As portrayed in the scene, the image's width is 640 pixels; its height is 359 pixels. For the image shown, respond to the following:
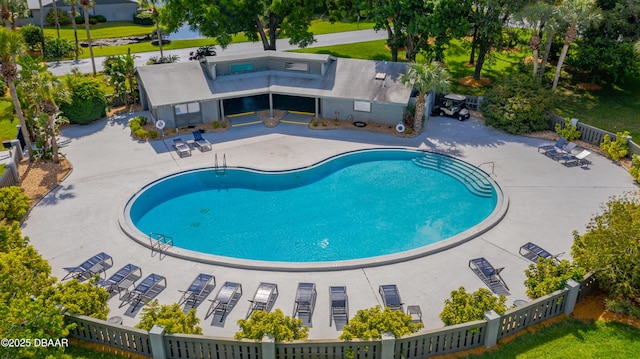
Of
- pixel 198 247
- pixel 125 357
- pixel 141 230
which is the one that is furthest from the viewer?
pixel 141 230

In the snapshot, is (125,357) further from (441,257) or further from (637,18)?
(637,18)

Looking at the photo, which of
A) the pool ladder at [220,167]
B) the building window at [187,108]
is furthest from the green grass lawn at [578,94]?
the pool ladder at [220,167]

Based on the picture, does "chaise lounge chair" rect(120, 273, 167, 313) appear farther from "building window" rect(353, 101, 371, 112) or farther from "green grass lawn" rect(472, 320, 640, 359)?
"building window" rect(353, 101, 371, 112)

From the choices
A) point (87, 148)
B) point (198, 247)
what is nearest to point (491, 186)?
point (198, 247)

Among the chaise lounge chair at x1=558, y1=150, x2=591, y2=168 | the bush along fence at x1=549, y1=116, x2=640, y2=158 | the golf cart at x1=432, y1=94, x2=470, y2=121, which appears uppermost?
the golf cart at x1=432, y1=94, x2=470, y2=121

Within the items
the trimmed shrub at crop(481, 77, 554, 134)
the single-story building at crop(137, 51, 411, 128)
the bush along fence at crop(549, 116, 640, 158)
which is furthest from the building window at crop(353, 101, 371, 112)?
the bush along fence at crop(549, 116, 640, 158)
